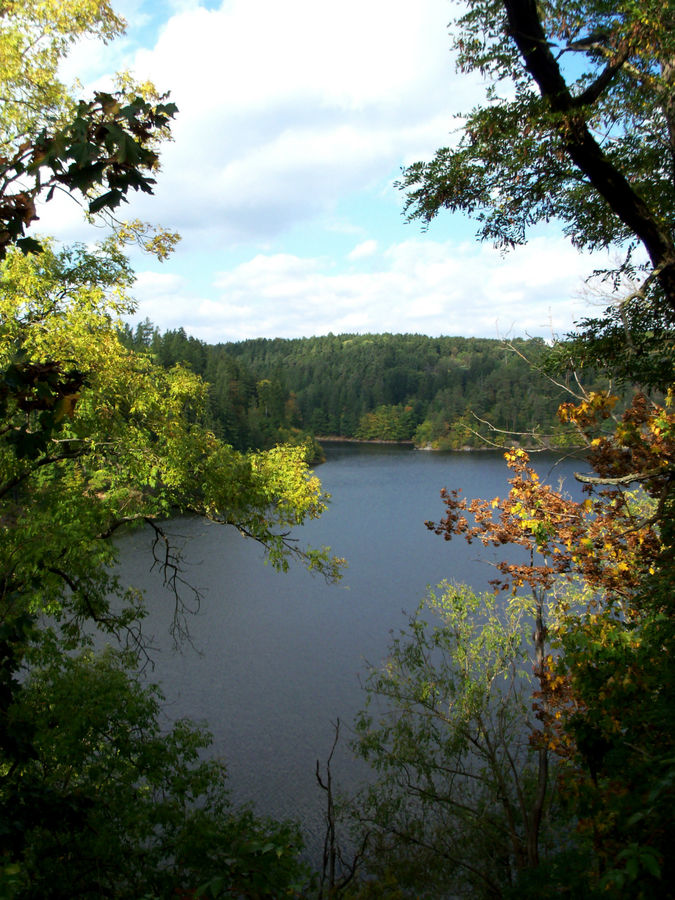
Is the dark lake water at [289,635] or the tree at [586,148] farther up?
the tree at [586,148]

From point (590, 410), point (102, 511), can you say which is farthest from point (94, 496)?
point (590, 410)

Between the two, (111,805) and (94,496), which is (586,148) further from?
(111,805)

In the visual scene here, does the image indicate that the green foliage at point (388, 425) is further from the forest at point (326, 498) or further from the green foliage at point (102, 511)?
the green foliage at point (102, 511)

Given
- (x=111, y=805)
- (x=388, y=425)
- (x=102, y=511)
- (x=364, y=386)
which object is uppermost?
(x=364, y=386)

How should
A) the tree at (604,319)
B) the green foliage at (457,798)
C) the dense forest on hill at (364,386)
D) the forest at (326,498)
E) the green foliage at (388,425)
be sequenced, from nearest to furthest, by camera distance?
the forest at (326,498)
the tree at (604,319)
the green foliage at (457,798)
the dense forest on hill at (364,386)
the green foliage at (388,425)

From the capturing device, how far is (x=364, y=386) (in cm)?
9738

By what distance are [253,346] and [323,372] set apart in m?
41.5

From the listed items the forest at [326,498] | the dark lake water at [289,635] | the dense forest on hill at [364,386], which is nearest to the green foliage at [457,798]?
the forest at [326,498]

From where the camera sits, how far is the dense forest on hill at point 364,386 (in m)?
48.4

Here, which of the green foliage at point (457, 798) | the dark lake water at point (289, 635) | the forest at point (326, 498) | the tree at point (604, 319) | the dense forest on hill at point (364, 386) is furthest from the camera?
the dense forest on hill at point (364, 386)

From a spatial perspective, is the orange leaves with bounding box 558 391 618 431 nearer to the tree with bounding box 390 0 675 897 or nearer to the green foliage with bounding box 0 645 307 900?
the tree with bounding box 390 0 675 897

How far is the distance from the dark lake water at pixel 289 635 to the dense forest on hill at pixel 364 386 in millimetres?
6124

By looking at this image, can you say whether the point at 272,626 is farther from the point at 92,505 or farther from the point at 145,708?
the point at 92,505

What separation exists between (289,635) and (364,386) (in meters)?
81.1
